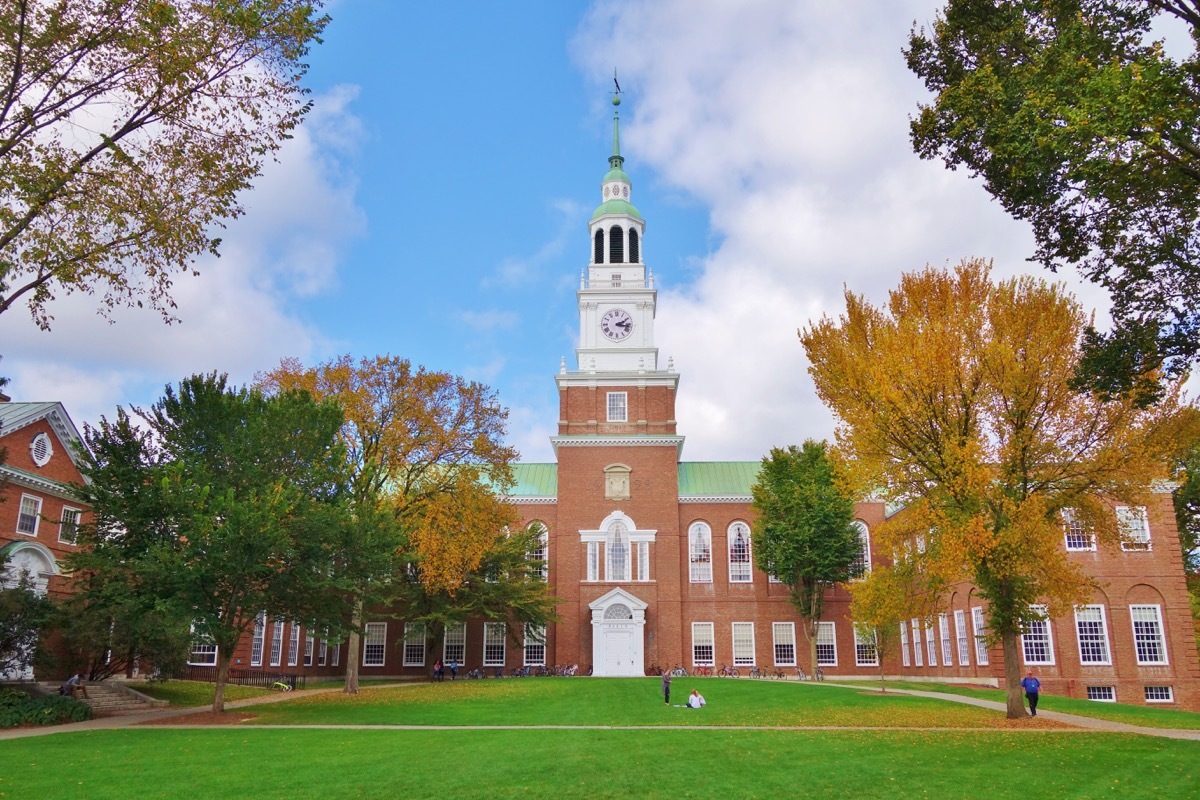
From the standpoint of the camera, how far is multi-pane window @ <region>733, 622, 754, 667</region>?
47.2 m

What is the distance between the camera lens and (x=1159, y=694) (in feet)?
115

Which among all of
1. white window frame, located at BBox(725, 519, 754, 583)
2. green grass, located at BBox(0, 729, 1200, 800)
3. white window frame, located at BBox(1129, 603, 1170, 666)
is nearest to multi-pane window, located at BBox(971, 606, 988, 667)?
white window frame, located at BBox(1129, 603, 1170, 666)

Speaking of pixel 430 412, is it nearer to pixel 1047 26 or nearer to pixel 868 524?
pixel 1047 26

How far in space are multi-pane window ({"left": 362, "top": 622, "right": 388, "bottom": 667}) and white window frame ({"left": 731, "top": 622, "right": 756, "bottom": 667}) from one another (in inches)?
763

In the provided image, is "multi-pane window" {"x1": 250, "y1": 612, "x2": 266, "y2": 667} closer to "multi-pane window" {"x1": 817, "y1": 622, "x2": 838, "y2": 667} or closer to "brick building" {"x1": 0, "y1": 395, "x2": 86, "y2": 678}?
"brick building" {"x1": 0, "y1": 395, "x2": 86, "y2": 678}

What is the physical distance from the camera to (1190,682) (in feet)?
114

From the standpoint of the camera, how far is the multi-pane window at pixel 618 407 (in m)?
49.2

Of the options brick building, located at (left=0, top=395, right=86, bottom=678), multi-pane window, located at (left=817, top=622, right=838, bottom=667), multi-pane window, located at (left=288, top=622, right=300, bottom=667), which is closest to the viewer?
brick building, located at (left=0, top=395, right=86, bottom=678)

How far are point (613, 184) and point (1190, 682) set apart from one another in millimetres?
38052

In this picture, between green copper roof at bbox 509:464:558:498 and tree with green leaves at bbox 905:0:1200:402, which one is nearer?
tree with green leaves at bbox 905:0:1200:402

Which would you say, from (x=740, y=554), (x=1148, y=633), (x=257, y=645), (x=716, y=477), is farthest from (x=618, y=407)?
(x=1148, y=633)

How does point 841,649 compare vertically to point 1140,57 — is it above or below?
below

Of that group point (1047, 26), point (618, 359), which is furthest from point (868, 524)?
point (1047, 26)

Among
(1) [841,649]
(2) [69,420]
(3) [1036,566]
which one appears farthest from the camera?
(1) [841,649]
